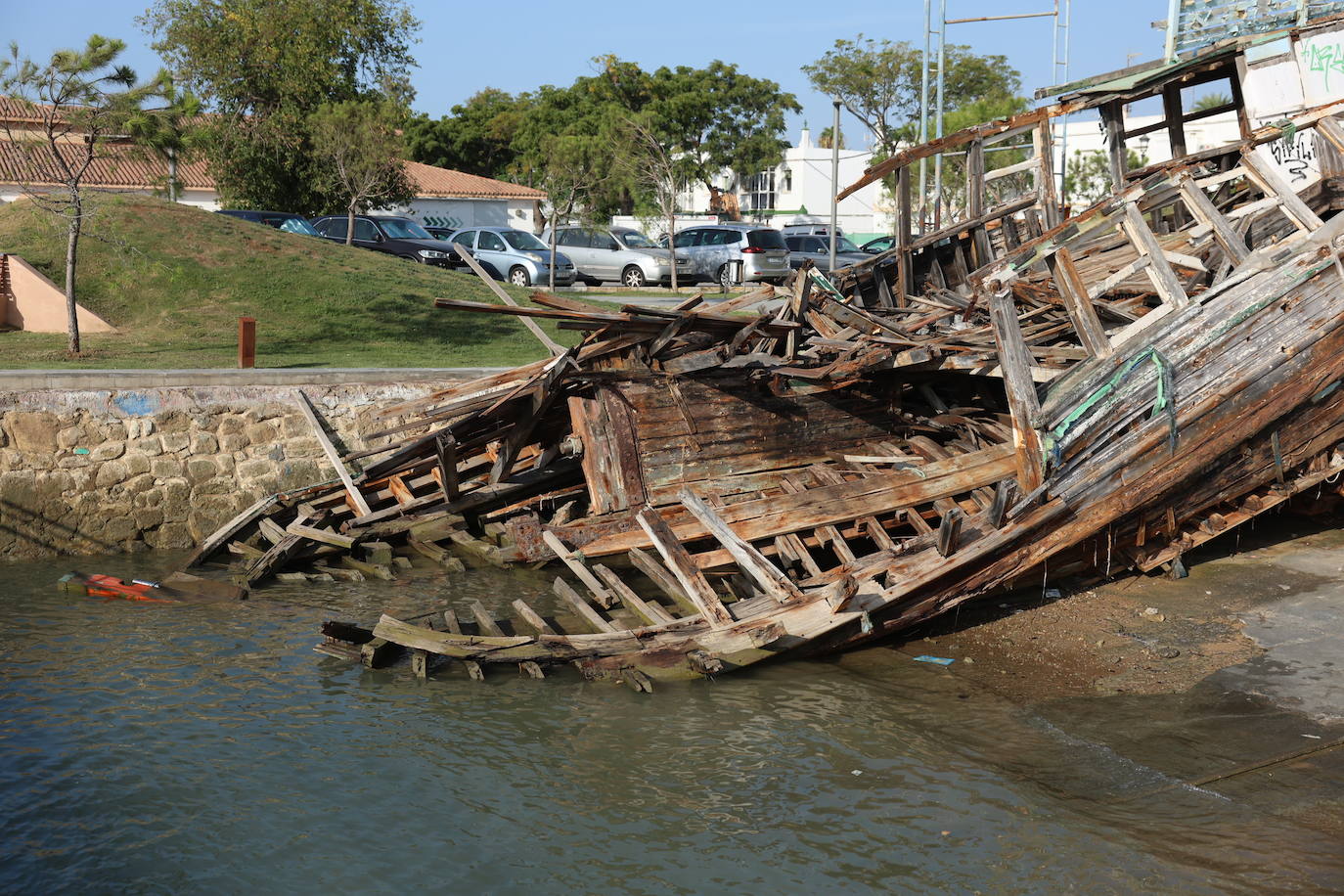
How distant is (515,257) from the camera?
2562cm

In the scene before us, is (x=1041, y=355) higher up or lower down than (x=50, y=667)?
higher up

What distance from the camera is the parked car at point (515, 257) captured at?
25.5m

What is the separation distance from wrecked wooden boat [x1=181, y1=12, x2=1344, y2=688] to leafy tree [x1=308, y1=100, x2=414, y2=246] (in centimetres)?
1562

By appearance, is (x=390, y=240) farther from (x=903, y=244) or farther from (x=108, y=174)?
(x=903, y=244)

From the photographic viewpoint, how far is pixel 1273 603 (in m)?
8.80

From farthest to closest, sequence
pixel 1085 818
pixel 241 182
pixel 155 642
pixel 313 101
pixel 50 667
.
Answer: pixel 313 101, pixel 241 182, pixel 155 642, pixel 50 667, pixel 1085 818

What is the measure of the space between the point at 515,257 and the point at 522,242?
957 mm

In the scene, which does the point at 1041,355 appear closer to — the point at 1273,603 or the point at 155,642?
the point at 1273,603

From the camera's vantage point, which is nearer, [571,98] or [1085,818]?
[1085,818]

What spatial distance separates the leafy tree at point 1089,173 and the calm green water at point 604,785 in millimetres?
35982

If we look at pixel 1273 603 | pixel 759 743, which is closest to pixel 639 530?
pixel 759 743

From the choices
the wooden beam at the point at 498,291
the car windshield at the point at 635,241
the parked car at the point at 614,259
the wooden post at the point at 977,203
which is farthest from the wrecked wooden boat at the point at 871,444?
the car windshield at the point at 635,241

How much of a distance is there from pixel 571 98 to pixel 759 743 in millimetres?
50999

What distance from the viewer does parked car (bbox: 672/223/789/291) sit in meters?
26.0
